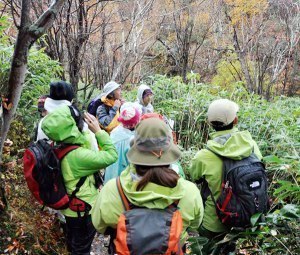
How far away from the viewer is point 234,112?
266 cm

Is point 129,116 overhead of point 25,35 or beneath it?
beneath

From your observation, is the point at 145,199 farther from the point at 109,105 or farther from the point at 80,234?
the point at 109,105

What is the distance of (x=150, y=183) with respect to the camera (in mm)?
1699

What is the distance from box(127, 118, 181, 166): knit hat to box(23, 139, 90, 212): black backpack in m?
1.00

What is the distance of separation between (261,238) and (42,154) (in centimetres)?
171

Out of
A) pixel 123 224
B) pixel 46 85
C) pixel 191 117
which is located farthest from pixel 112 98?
pixel 123 224

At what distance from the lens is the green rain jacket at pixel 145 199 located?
167 cm

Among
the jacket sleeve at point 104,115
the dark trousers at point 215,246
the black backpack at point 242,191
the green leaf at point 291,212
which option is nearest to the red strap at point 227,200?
the black backpack at point 242,191

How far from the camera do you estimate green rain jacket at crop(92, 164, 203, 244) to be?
5.46 ft

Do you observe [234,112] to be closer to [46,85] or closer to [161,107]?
[46,85]

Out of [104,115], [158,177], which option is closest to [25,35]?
[158,177]

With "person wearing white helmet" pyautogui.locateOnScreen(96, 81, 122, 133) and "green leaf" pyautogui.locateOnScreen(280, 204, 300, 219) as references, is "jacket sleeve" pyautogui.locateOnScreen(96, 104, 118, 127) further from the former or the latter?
"green leaf" pyautogui.locateOnScreen(280, 204, 300, 219)

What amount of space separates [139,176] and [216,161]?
41.3 inches

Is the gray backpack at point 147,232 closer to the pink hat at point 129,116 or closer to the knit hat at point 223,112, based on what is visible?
the knit hat at point 223,112
